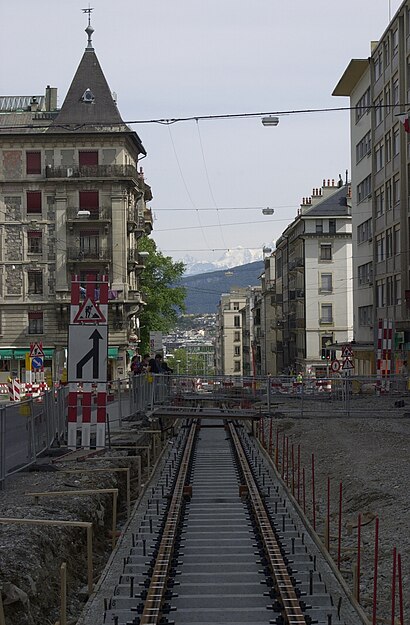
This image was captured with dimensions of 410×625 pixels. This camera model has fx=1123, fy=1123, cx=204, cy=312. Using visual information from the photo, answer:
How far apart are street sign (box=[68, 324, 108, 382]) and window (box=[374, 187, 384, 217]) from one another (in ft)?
152

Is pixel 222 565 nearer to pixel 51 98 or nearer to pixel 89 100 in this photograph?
pixel 89 100

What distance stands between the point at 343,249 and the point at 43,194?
31708 mm

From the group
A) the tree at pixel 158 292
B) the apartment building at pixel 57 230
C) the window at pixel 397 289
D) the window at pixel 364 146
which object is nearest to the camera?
the window at pixel 397 289

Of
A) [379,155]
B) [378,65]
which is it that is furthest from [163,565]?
[378,65]

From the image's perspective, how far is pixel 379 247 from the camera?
67.2 m

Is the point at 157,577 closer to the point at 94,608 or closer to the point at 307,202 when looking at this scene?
the point at 94,608

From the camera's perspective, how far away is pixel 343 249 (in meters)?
96.1

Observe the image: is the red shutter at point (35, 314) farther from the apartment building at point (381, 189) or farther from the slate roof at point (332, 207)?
the slate roof at point (332, 207)

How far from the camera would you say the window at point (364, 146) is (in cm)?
7036

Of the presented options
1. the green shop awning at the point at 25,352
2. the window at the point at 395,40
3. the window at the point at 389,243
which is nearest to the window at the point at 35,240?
the green shop awning at the point at 25,352

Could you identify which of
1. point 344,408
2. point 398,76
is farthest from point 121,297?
point 344,408

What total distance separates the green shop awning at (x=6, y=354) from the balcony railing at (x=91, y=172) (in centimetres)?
1182

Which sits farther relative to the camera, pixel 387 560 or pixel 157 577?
pixel 387 560

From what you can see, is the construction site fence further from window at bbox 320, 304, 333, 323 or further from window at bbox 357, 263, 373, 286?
window at bbox 320, 304, 333, 323
